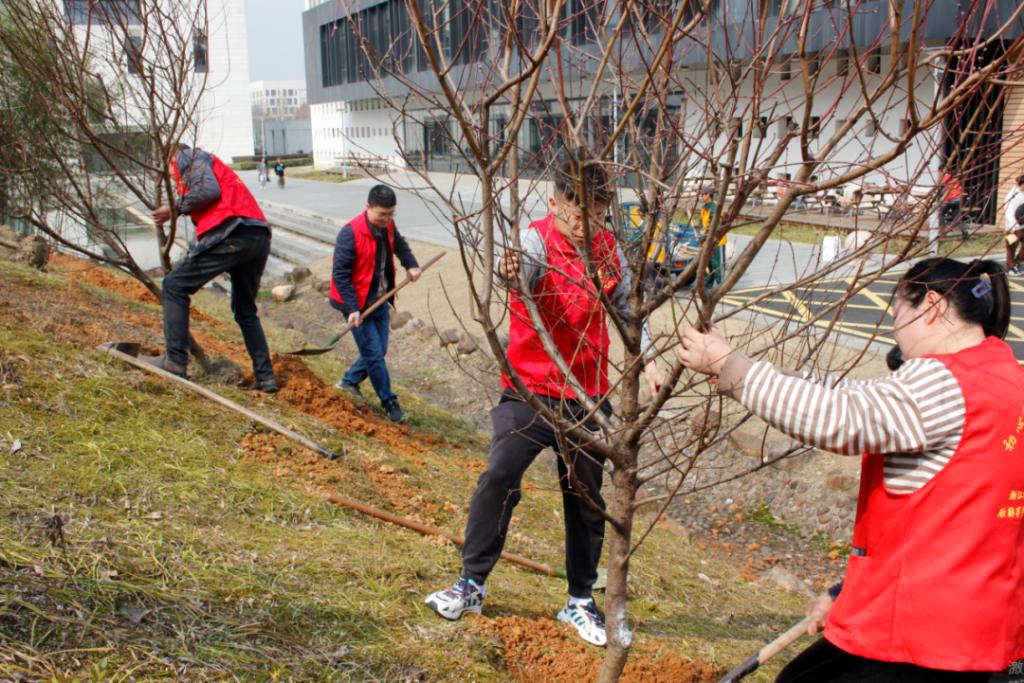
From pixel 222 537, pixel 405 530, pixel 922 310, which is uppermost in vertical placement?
pixel 922 310

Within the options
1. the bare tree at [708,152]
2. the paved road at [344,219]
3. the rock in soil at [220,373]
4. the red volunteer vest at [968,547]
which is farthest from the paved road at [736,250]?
the rock in soil at [220,373]

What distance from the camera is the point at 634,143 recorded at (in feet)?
8.79

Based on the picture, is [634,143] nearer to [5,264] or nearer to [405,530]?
[405,530]

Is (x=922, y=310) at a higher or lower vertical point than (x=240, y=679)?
higher

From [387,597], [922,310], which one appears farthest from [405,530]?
[922,310]

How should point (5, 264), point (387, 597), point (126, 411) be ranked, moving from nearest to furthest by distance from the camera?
point (387, 597)
point (126, 411)
point (5, 264)

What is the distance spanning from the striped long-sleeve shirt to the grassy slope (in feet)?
5.22

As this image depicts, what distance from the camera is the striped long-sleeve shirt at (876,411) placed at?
2.09 metres

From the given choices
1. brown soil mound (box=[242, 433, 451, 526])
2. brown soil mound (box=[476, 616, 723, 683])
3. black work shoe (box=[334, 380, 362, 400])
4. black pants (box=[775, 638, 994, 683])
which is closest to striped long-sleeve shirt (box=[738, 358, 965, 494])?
black pants (box=[775, 638, 994, 683])

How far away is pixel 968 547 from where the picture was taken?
6.93ft

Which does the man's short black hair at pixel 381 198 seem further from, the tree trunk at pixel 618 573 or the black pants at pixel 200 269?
the tree trunk at pixel 618 573

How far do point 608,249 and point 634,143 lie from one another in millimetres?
330

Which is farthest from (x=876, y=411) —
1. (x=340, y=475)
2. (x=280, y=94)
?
(x=280, y=94)

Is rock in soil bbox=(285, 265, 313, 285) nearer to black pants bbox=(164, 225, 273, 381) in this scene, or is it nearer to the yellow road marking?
black pants bbox=(164, 225, 273, 381)
